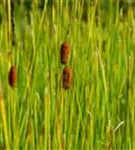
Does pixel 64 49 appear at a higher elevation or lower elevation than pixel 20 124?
higher

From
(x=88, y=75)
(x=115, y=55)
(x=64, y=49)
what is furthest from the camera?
(x=115, y=55)

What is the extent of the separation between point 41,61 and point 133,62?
466 millimetres

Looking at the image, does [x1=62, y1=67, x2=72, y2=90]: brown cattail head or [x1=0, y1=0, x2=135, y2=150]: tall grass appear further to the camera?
[x1=0, y1=0, x2=135, y2=150]: tall grass

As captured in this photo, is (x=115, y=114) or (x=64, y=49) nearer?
(x=64, y=49)

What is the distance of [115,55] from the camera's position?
2264 mm

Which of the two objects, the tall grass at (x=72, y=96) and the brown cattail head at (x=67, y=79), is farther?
the tall grass at (x=72, y=96)

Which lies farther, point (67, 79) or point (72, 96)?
point (72, 96)

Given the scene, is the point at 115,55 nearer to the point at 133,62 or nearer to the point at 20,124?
the point at 133,62

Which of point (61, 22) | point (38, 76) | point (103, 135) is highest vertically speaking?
point (61, 22)

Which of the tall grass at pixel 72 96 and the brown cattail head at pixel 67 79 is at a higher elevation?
the brown cattail head at pixel 67 79

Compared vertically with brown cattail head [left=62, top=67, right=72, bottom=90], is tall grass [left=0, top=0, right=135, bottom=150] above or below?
below

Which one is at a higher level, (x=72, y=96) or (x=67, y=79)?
(x=67, y=79)

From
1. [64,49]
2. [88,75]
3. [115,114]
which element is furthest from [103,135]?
[64,49]

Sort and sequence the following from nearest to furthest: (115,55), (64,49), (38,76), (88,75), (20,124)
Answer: (64,49) → (20,124) → (88,75) → (38,76) → (115,55)
